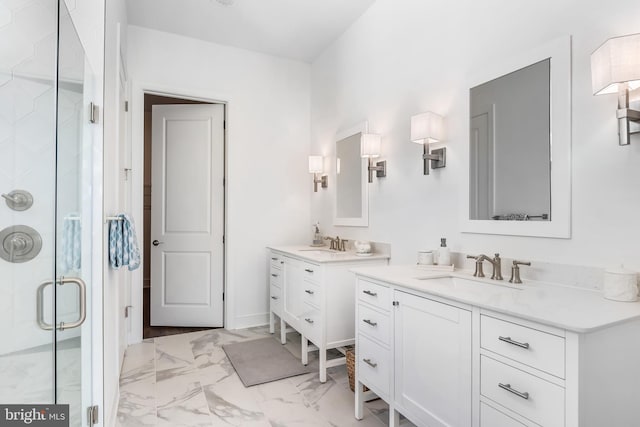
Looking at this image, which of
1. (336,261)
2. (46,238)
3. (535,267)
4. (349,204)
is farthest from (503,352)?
(349,204)

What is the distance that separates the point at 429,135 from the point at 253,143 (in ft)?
7.09

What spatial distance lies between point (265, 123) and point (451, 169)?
2.31 metres

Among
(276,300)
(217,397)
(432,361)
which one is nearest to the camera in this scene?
(432,361)

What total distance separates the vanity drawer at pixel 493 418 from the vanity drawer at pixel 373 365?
56cm

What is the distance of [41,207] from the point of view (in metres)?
1.16

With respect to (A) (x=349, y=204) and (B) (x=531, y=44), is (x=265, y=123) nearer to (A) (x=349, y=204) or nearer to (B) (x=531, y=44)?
(A) (x=349, y=204)

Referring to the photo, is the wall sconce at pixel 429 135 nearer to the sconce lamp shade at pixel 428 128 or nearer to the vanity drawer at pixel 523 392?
the sconce lamp shade at pixel 428 128

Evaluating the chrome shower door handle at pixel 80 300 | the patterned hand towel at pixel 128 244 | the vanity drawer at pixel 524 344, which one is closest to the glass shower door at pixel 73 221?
the chrome shower door handle at pixel 80 300

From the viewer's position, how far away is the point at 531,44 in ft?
5.61

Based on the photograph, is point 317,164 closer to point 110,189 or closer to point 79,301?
point 110,189

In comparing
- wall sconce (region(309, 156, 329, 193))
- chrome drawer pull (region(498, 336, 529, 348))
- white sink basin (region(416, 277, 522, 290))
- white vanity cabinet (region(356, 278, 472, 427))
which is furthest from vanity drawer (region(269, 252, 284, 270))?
chrome drawer pull (region(498, 336, 529, 348))

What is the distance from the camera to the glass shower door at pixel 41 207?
960mm

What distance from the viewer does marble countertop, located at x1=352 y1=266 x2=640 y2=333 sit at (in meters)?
1.07

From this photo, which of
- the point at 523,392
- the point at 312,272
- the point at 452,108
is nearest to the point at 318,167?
the point at 312,272
